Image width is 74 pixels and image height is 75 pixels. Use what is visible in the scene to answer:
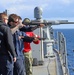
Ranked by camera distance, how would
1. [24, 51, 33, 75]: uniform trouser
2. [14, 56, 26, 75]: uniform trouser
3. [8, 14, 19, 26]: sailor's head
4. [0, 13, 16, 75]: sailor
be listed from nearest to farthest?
[0, 13, 16, 75]: sailor, [8, 14, 19, 26]: sailor's head, [14, 56, 26, 75]: uniform trouser, [24, 51, 33, 75]: uniform trouser

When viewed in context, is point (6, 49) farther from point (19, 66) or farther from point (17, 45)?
point (19, 66)

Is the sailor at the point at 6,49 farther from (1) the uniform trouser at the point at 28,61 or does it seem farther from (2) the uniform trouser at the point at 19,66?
(1) the uniform trouser at the point at 28,61

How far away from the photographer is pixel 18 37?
318 inches

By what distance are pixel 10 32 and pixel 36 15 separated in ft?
25.2

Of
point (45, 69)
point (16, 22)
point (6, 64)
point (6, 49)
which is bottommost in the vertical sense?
point (45, 69)

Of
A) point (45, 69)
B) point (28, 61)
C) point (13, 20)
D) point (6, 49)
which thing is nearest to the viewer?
point (6, 49)

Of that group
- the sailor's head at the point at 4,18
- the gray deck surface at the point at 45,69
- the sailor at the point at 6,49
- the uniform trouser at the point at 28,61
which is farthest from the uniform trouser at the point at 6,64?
the gray deck surface at the point at 45,69

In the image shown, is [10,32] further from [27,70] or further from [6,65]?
[27,70]

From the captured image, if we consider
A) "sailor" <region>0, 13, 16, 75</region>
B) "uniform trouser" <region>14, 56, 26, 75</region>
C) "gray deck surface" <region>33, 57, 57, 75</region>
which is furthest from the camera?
"gray deck surface" <region>33, 57, 57, 75</region>

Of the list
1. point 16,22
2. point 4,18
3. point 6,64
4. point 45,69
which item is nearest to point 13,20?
point 16,22

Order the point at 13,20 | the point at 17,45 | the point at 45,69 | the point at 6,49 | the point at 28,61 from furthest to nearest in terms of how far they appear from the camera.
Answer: the point at 45,69, the point at 28,61, the point at 17,45, the point at 13,20, the point at 6,49

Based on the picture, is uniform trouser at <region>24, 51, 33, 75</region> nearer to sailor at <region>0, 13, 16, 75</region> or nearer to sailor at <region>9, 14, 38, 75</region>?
sailor at <region>9, 14, 38, 75</region>

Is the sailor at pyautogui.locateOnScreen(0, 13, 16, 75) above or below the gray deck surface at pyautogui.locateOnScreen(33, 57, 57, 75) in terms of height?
above

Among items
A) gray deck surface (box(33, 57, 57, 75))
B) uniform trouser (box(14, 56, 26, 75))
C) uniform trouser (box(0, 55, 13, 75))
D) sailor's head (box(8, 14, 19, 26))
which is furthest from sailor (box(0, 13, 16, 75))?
gray deck surface (box(33, 57, 57, 75))
